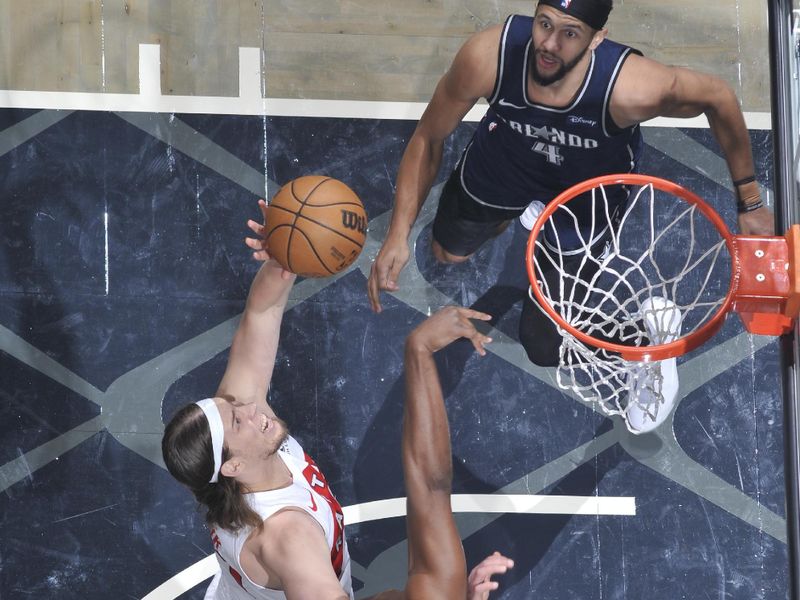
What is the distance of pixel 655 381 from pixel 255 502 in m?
2.09

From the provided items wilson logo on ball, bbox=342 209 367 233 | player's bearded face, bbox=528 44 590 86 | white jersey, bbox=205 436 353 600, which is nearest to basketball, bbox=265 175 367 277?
wilson logo on ball, bbox=342 209 367 233

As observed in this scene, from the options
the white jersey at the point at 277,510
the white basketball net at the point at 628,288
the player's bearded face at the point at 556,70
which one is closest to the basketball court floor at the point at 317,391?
the white basketball net at the point at 628,288

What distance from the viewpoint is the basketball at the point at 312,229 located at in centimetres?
432

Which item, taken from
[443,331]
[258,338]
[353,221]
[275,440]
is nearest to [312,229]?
[353,221]

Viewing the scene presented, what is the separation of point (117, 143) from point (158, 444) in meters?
1.65

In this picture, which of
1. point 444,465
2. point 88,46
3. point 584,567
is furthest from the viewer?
point 88,46

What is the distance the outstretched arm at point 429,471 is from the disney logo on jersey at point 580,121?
0.94 m

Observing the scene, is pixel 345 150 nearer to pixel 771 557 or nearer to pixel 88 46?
pixel 88 46

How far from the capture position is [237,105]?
18.3ft

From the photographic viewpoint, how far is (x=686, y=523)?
208 inches

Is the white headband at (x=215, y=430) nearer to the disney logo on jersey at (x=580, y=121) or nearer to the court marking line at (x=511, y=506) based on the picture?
the court marking line at (x=511, y=506)

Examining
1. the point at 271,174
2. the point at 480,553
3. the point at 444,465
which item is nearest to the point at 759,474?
the point at 480,553

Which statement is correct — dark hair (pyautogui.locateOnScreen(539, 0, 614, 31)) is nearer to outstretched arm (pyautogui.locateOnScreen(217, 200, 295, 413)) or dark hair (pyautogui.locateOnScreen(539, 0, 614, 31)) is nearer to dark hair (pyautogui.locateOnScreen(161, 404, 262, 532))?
outstretched arm (pyautogui.locateOnScreen(217, 200, 295, 413))

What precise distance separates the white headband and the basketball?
0.71 meters
